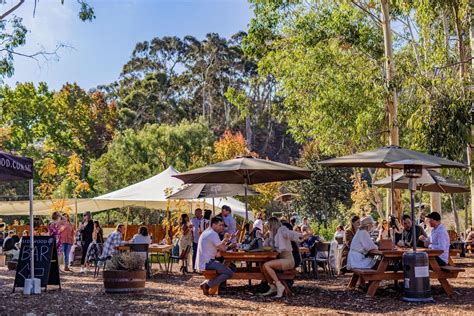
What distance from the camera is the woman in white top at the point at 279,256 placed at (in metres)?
9.69

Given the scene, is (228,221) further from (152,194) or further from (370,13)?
(370,13)

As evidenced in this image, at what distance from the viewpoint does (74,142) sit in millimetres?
45125

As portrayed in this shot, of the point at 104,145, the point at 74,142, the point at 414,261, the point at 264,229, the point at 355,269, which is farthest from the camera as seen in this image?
the point at 104,145

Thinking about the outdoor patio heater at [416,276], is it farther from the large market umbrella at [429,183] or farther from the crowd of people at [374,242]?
the large market umbrella at [429,183]

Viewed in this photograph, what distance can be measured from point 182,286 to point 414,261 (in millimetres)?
4622

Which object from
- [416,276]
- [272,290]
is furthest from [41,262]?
[416,276]

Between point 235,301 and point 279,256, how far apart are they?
1.04 m

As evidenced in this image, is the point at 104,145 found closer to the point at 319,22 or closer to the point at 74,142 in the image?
the point at 74,142

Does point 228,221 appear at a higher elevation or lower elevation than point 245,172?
lower

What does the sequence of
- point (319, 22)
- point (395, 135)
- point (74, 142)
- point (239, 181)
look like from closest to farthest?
point (239, 181), point (395, 135), point (319, 22), point (74, 142)

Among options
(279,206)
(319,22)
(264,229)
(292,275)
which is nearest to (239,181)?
(264,229)

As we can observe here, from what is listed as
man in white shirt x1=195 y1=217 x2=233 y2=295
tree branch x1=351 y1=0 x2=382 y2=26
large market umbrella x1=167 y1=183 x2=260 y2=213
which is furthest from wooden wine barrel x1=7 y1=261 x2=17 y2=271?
tree branch x1=351 y1=0 x2=382 y2=26

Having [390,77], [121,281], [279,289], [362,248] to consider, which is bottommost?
[279,289]

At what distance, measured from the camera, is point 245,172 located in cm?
1218
